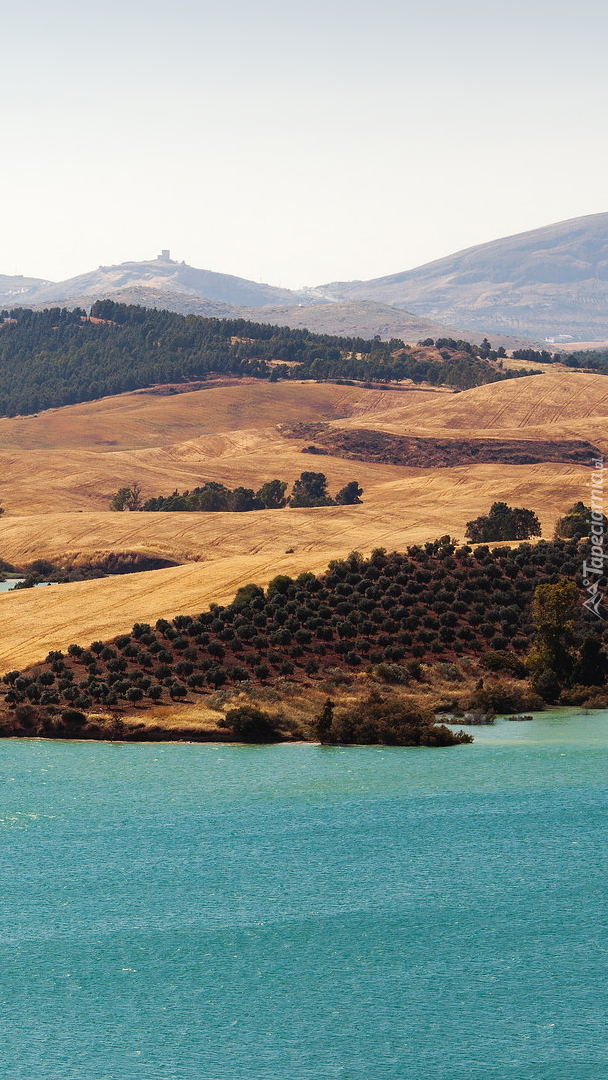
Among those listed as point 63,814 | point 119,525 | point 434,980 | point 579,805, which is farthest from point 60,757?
point 119,525

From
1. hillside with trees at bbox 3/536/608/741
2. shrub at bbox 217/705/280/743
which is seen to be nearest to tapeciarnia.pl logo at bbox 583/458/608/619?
hillside with trees at bbox 3/536/608/741

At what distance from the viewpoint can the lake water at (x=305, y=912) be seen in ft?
141

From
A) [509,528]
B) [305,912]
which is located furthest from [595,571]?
[305,912]

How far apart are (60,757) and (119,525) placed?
345ft

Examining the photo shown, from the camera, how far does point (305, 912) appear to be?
5259 cm

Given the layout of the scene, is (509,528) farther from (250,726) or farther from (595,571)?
(250,726)

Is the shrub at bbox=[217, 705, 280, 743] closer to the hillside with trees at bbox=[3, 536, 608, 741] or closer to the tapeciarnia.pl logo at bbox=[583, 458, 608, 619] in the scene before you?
the hillside with trees at bbox=[3, 536, 608, 741]

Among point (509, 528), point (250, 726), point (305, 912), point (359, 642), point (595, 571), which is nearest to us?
point (305, 912)

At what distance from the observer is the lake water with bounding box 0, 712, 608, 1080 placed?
42.8m

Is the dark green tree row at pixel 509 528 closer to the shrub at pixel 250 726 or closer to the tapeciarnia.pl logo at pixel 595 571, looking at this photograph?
the tapeciarnia.pl logo at pixel 595 571

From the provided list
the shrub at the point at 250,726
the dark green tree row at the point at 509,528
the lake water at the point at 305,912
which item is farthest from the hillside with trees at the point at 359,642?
the dark green tree row at the point at 509,528

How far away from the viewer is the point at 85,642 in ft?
322

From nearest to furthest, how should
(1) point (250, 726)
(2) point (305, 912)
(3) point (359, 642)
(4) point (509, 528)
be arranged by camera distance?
1. (2) point (305, 912)
2. (1) point (250, 726)
3. (3) point (359, 642)
4. (4) point (509, 528)

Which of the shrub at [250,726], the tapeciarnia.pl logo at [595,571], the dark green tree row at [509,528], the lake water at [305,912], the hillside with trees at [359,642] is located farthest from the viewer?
the dark green tree row at [509,528]
